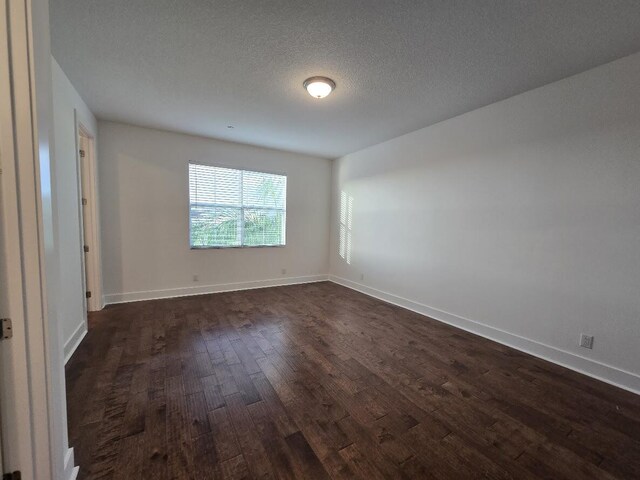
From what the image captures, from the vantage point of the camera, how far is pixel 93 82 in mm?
2611

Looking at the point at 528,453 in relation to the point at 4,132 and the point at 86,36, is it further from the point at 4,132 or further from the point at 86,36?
the point at 86,36

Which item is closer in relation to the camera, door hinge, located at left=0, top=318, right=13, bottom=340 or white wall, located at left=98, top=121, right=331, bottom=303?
door hinge, located at left=0, top=318, right=13, bottom=340

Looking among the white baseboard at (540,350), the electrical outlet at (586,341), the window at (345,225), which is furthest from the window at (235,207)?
the electrical outlet at (586,341)

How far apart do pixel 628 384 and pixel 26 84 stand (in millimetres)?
4069

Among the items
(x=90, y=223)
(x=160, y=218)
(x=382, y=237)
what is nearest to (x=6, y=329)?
(x=90, y=223)

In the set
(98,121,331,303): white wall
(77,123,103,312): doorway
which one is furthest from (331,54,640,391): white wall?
(77,123,103,312): doorway

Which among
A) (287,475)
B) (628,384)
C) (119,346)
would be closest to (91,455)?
(287,475)

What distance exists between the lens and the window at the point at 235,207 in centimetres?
430

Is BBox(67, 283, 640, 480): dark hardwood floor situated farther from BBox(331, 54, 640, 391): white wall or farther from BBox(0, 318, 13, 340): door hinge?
BBox(0, 318, 13, 340): door hinge

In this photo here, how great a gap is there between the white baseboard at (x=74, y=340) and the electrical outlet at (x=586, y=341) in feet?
14.9

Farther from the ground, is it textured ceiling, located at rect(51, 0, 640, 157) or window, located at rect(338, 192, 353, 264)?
textured ceiling, located at rect(51, 0, 640, 157)

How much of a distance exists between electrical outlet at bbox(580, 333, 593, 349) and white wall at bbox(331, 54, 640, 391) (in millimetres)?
36

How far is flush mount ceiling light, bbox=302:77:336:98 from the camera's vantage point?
2416 mm

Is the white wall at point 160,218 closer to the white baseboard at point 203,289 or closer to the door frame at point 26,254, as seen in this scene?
the white baseboard at point 203,289
